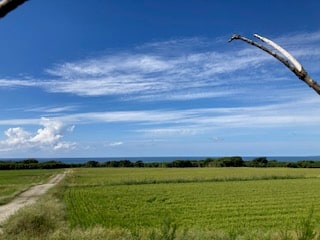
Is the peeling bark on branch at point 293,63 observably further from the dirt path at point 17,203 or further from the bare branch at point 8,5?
the dirt path at point 17,203

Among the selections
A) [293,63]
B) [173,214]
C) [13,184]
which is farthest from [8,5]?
[13,184]

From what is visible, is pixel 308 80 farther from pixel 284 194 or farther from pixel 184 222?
pixel 284 194

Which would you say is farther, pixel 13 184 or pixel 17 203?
pixel 13 184

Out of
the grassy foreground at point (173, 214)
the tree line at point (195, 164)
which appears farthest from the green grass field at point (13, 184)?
the tree line at point (195, 164)

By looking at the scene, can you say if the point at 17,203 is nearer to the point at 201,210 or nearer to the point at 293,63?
the point at 201,210

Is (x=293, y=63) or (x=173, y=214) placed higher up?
(x=293, y=63)

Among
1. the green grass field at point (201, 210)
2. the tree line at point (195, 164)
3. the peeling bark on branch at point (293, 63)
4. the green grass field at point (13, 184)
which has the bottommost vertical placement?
the green grass field at point (201, 210)

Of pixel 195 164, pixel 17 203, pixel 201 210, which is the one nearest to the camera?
pixel 201 210

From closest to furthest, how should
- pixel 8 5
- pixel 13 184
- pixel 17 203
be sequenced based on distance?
1. pixel 8 5
2. pixel 17 203
3. pixel 13 184

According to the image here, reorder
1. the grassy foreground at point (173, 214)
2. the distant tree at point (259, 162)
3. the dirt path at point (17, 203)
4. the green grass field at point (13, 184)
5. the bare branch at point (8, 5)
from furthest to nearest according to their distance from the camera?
1. the distant tree at point (259, 162)
2. the green grass field at point (13, 184)
3. the dirt path at point (17, 203)
4. the grassy foreground at point (173, 214)
5. the bare branch at point (8, 5)

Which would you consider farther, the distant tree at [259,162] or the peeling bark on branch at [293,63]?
the distant tree at [259,162]

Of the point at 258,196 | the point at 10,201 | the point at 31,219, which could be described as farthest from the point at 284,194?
the point at 31,219

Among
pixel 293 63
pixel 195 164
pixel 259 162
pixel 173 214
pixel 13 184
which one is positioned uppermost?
pixel 259 162

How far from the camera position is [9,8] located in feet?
5.43
